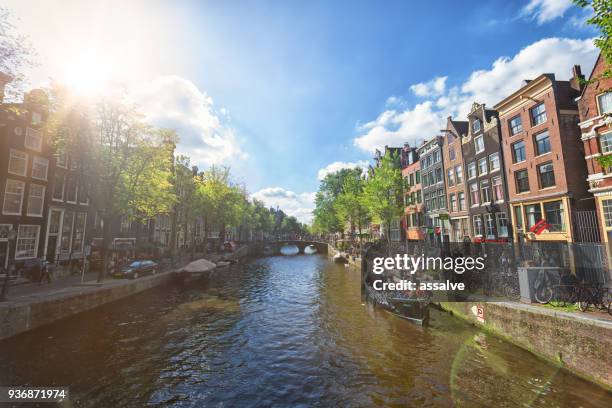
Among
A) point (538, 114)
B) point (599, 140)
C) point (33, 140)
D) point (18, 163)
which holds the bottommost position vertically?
point (599, 140)

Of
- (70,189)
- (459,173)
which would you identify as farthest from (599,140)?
(70,189)

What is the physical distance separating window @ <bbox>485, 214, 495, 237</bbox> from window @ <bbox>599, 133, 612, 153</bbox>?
37.7 feet

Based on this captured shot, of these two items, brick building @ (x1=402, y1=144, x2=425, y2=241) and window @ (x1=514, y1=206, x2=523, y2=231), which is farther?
brick building @ (x1=402, y1=144, x2=425, y2=241)

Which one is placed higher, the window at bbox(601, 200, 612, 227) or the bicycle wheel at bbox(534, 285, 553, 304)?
the window at bbox(601, 200, 612, 227)

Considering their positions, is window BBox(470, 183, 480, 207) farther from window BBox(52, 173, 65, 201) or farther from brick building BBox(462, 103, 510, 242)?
window BBox(52, 173, 65, 201)

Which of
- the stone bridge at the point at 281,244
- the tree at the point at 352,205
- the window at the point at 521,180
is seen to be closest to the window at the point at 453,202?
the window at the point at 521,180

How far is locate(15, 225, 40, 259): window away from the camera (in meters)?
24.3

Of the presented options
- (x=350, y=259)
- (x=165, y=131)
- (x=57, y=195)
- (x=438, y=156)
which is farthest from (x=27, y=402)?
(x=438, y=156)

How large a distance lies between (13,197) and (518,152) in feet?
152

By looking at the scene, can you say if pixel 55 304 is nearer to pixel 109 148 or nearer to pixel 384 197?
pixel 109 148

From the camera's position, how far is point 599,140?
63.8 ft

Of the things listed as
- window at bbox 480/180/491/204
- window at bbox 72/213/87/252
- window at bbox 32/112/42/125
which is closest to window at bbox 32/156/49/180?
window at bbox 32/112/42/125

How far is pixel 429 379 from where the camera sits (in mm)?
10398

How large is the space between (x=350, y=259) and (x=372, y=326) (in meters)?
29.4
